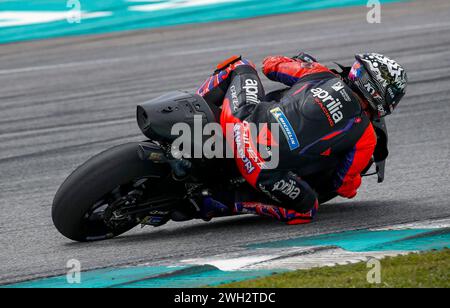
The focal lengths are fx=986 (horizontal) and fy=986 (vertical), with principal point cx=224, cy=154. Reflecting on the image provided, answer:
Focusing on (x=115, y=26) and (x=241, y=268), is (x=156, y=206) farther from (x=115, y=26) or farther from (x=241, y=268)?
(x=115, y=26)

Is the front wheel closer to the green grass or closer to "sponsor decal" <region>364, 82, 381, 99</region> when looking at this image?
the green grass

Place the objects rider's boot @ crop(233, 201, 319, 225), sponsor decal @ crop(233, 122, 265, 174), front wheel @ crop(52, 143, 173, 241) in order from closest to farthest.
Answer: front wheel @ crop(52, 143, 173, 241)
sponsor decal @ crop(233, 122, 265, 174)
rider's boot @ crop(233, 201, 319, 225)

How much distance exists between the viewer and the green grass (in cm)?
472

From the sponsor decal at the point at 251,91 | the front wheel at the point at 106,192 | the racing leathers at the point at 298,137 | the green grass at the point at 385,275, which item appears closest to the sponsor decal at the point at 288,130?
the racing leathers at the point at 298,137

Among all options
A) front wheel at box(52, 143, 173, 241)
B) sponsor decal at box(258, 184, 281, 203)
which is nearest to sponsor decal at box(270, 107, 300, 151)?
sponsor decal at box(258, 184, 281, 203)

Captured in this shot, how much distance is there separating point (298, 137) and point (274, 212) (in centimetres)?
54

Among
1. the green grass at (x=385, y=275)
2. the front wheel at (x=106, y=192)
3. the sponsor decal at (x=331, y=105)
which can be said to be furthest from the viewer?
the sponsor decal at (x=331, y=105)

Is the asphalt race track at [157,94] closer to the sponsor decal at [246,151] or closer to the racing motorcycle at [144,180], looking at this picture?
the racing motorcycle at [144,180]

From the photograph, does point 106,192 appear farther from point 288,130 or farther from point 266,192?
point 288,130

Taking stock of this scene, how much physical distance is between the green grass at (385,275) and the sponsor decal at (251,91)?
4.56 ft

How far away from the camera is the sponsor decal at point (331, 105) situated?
607cm

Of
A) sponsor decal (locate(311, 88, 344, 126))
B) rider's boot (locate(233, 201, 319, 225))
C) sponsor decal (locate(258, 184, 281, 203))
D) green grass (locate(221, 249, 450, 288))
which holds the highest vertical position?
sponsor decal (locate(311, 88, 344, 126))

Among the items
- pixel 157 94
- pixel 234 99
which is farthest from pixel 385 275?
pixel 157 94
